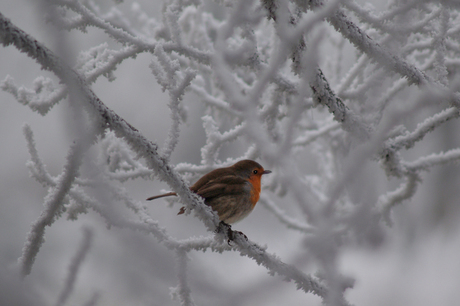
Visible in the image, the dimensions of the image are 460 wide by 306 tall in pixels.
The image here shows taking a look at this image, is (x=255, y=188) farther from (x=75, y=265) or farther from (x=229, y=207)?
(x=75, y=265)

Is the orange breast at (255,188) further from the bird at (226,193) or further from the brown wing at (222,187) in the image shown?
the brown wing at (222,187)

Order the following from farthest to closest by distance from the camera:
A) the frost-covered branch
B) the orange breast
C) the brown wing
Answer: the orange breast, the brown wing, the frost-covered branch

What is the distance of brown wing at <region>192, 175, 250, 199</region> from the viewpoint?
3.17m

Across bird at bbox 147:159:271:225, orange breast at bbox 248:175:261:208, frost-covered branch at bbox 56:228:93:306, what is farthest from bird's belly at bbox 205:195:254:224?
frost-covered branch at bbox 56:228:93:306

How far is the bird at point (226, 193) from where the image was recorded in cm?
320

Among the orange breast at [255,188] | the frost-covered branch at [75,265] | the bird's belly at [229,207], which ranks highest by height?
the orange breast at [255,188]

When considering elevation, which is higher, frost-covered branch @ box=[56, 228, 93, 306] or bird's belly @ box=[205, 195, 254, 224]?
bird's belly @ box=[205, 195, 254, 224]

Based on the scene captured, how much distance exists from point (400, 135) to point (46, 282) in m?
2.91

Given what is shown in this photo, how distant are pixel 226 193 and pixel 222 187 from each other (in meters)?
0.06

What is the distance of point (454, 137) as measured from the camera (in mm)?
5352

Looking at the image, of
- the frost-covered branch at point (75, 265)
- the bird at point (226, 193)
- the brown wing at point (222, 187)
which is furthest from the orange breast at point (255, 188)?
the frost-covered branch at point (75, 265)

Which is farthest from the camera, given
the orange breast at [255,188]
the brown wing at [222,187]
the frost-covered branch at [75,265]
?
the orange breast at [255,188]

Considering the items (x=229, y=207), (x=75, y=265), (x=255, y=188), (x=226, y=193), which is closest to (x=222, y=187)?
(x=226, y=193)

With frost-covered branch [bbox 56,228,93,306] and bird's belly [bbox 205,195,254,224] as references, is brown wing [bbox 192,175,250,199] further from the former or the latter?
frost-covered branch [bbox 56,228,93,306]
